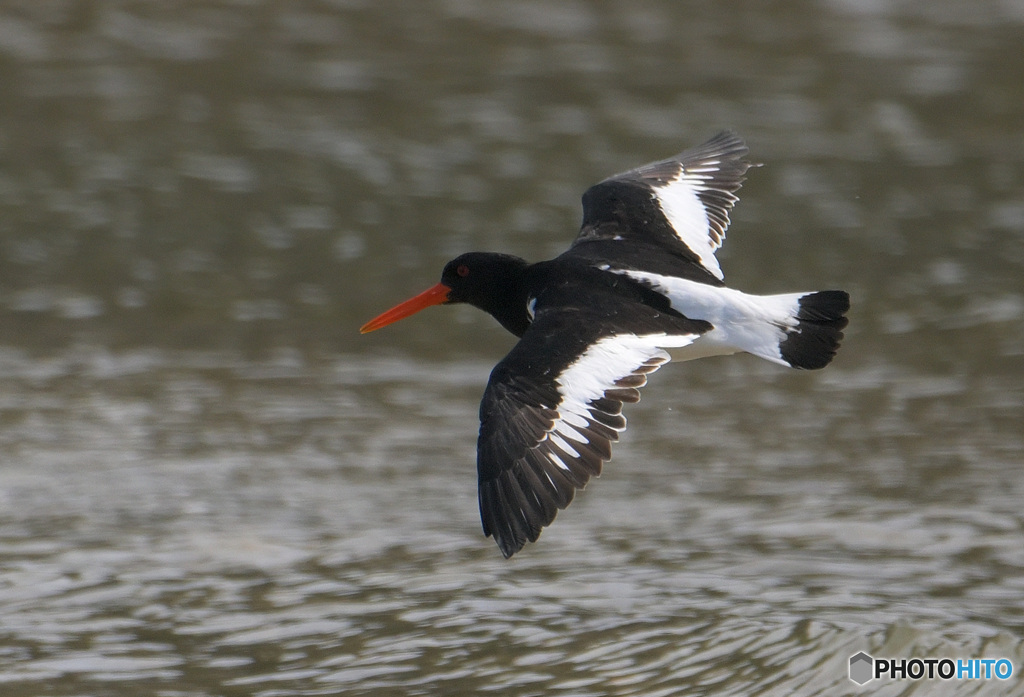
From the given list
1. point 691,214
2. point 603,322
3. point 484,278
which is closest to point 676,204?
point 691,214

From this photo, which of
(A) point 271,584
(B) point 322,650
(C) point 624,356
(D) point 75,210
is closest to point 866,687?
(C) point 624,356

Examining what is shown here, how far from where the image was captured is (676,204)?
309 inches

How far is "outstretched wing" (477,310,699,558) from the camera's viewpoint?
5469mm

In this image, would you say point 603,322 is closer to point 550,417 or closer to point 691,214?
point 550,417

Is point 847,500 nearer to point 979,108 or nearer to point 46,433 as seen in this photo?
point 46,433

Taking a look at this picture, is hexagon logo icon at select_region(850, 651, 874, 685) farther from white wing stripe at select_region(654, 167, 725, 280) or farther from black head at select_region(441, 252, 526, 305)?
black head at select_region(441, 252, 526, 305)

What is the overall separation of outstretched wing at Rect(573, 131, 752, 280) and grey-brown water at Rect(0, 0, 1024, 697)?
150cm

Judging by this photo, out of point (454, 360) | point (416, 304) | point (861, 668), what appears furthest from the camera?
point (454, 360)

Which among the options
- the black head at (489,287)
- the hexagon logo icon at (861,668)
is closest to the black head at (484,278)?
the black head at (489,287)

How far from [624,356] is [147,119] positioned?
9.23 meters

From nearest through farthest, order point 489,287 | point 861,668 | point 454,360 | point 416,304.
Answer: point 861,668, point 489,287, point 416,304, point 454,360

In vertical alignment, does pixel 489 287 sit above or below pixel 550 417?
above

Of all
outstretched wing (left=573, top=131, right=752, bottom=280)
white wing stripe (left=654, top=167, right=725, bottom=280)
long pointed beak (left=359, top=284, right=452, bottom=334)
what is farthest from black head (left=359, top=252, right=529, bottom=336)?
white wing stripe (left=654, top=167, right=725, bottom=280)

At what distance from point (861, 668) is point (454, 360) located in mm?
4465
